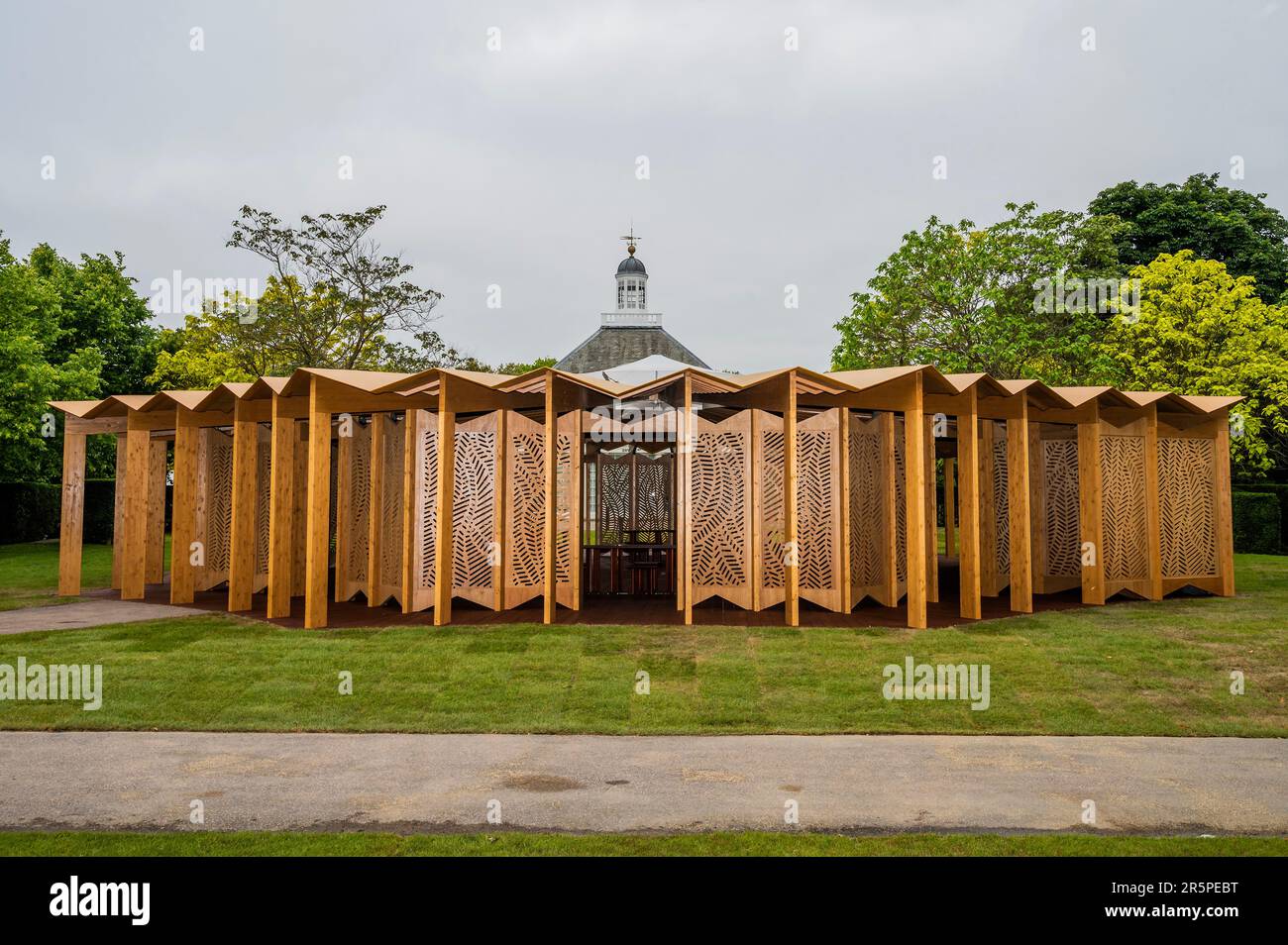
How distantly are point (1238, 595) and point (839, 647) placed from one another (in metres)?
8.17

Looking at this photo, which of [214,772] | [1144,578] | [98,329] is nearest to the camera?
→ [214,772]

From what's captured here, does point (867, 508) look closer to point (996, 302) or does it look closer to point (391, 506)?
point (391, 506)

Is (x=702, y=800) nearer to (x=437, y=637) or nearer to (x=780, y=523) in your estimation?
(x=437, y=637)

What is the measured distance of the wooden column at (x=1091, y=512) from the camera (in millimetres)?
12203

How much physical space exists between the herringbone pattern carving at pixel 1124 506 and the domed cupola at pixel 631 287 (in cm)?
3660

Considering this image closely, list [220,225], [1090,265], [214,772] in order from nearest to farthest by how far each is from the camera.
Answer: [214,772] → [220,225] → [1090,265]

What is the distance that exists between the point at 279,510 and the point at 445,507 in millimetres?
2076

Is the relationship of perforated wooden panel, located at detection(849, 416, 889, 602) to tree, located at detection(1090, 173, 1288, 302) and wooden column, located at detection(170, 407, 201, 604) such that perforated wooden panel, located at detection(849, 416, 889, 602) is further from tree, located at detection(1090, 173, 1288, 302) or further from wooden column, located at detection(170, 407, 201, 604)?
tree, located at detection(1090, 173, 1288, 302)

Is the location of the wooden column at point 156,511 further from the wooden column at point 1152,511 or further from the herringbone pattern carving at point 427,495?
the wooden column at point 1152,511

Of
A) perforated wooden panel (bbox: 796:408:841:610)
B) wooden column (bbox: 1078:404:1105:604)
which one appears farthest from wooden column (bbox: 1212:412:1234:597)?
perforated wooden panel (bbox: 796:408:841:610)

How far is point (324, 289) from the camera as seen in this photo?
21672mm

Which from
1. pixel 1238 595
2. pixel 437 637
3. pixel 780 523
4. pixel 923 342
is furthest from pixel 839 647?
pixel 923 342

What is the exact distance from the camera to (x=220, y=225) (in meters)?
20.8
